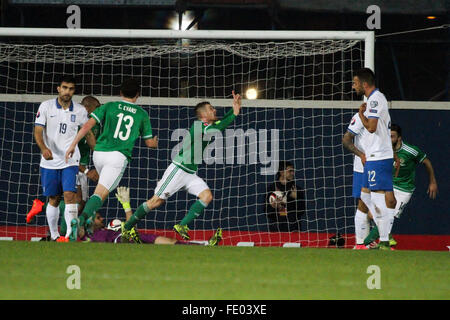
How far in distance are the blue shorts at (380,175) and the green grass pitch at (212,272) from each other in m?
0.74

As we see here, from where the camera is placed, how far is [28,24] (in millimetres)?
20734

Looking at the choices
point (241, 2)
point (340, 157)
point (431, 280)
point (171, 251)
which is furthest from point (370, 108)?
point (241, 2)

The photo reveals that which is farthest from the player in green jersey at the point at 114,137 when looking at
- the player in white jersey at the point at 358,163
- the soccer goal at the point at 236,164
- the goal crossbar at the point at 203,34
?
the soccer goal at the point at 236,164

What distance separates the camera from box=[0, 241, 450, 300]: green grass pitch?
553cm

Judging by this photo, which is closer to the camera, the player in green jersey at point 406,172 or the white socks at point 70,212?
the white socks at point 70,212

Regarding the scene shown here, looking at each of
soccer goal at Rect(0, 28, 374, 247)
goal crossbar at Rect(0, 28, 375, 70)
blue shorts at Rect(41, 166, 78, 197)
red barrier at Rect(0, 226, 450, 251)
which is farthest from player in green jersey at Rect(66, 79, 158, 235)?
red barrier at Rect(0, 226, 450, 251)

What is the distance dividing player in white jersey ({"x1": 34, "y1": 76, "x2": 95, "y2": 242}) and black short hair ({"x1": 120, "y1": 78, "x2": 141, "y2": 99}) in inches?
22.3

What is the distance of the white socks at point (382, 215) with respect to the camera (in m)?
9.51

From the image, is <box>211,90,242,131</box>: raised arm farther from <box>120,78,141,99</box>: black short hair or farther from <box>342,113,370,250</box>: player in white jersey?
<box>342,113,370,250</box>: player in white jersey

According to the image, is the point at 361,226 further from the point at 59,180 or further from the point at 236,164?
the point at 236,164

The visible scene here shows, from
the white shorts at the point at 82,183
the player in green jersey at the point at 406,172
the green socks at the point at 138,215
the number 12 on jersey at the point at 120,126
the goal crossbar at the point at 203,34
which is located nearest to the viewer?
the number 12 on jersey at the point at 120,126

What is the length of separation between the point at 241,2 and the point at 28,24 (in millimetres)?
4726

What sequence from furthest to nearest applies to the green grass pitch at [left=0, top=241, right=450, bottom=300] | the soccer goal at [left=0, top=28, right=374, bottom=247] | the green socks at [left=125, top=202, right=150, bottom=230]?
the soccer goal at [left=0, top=28, right=374, bottom=247]
the green socks at [left=125, top=202, right=150, bottom=230]
the green grass pitch at [left=0, top=241, right=450, bottom=300]

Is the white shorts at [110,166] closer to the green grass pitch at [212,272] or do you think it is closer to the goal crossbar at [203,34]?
the green grass pitch at [212,272]
